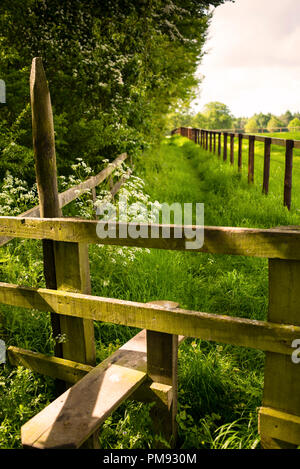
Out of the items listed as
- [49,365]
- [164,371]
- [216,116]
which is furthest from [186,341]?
[216,116]

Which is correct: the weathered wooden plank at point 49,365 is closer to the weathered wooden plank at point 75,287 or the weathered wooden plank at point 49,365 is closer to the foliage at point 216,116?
the weathered wooden plank at point 75,287

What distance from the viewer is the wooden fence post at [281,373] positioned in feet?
6.00

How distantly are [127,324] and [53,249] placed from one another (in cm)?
70

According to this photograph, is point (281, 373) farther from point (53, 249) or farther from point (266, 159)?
point (266, 159)

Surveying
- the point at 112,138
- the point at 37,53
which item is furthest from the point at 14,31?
the point at 112,138

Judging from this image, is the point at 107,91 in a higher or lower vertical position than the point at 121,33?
lower

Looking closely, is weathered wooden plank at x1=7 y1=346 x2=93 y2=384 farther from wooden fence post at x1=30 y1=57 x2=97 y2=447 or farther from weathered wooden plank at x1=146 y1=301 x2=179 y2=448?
weathered wooden plank at x1=146 y1=301 x2=179 y2=448

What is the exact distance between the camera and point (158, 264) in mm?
4352

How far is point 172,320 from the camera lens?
2062 millimetres

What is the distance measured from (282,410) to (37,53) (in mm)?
7791

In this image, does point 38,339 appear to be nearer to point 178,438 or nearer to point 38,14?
point 178,438

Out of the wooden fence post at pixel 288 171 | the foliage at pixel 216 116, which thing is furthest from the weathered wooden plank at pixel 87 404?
the foliage at pixel 216 116

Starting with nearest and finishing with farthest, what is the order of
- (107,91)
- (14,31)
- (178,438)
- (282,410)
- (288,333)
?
(288,333), (282,410), (178,438), (14,31), (107,91)
